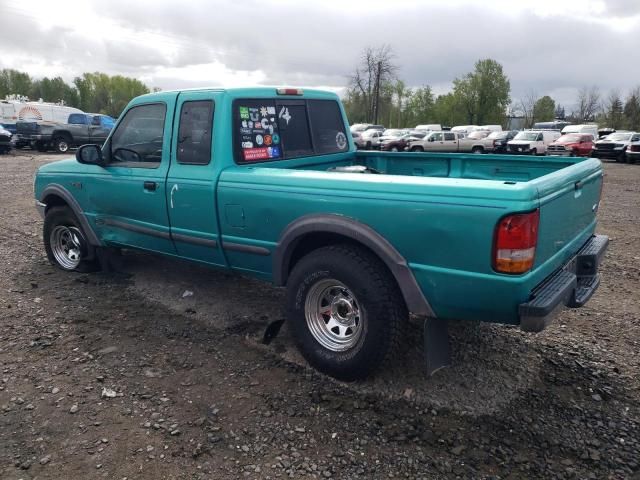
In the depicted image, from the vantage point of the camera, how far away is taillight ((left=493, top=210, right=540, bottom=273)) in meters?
2.60

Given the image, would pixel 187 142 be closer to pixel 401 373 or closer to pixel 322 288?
pixel 322 288

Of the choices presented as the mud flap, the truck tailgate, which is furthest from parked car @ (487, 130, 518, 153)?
the mud flap

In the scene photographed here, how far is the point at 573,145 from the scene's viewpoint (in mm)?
24828

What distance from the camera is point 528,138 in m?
27.5

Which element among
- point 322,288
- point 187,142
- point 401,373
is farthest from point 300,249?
point 187,142

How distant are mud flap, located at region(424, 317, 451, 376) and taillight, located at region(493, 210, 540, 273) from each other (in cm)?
63

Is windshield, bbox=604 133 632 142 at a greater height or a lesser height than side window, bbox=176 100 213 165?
lesser

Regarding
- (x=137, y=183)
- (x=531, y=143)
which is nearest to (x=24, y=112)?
(x=531, y=143)

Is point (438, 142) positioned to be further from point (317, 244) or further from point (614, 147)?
point (317, 244)

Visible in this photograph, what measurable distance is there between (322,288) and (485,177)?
205 centimetres

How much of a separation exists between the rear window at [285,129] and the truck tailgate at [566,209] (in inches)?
84.0

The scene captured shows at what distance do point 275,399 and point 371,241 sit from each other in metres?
1.19

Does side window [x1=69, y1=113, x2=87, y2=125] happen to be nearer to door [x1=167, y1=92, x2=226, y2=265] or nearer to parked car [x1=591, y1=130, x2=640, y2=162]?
door [x1=167, y1=92, x2=226, y2=265]

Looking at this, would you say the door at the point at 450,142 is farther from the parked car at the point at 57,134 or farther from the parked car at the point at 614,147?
the parked car at the point at 57,134
